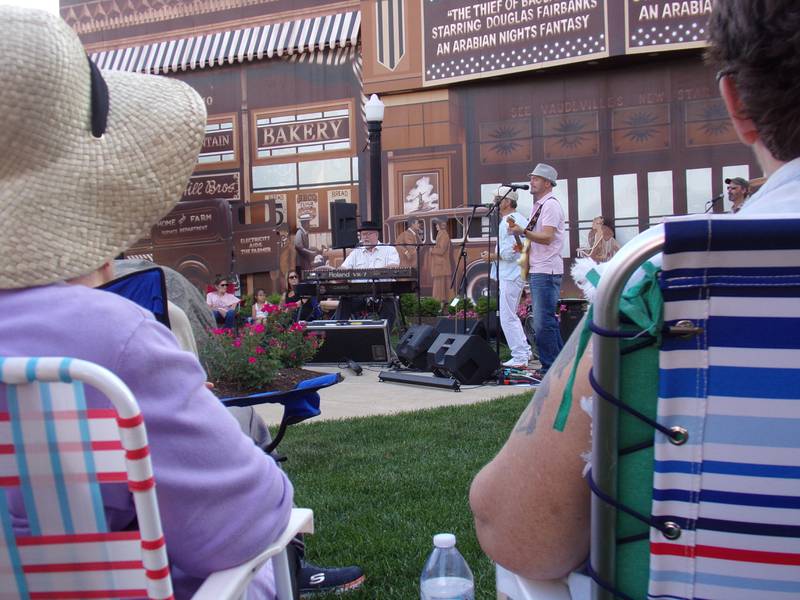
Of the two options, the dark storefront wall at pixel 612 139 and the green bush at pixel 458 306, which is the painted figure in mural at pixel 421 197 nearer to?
the dark storefront wall at pixel 612 139

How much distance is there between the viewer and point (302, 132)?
17.5 m

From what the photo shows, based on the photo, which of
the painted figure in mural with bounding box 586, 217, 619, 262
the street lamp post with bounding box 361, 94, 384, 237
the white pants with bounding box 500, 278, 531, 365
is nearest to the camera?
the white pants with bounding box 500, 278, 531, 365

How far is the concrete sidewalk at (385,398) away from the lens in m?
5.87

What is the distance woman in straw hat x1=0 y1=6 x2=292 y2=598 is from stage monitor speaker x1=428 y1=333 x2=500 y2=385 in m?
5.74

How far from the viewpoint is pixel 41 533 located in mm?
920

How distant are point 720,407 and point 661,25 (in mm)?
14261

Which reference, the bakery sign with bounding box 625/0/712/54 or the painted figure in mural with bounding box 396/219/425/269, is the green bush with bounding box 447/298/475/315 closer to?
the painted figure in mural with bounding box 396/219/425/269

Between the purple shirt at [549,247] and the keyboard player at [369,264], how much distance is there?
341cm

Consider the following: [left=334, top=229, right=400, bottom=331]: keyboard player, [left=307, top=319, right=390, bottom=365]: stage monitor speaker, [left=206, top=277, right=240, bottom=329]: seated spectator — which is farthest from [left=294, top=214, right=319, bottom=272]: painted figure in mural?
[left=307, top=319, right=390, bottom=365]: stage monitor speaker

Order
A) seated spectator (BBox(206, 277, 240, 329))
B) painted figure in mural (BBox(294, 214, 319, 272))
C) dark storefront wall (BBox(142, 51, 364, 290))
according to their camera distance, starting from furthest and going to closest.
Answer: painted figure in mural (BBox(294, 214, 319, 272))
dark storefront wall (BBox(142, 51, 364, 290))
seated spectator (BBox(206, 277, 240, 329))

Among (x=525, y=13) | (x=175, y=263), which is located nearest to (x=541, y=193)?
(x=525, y=13)

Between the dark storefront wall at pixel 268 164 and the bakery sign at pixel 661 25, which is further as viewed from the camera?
the dark storefront wall at pixel 268 164

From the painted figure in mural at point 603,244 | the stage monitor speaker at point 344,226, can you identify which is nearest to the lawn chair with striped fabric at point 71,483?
the stage monitor speaker at point 344,226

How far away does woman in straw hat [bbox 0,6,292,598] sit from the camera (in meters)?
0.99
